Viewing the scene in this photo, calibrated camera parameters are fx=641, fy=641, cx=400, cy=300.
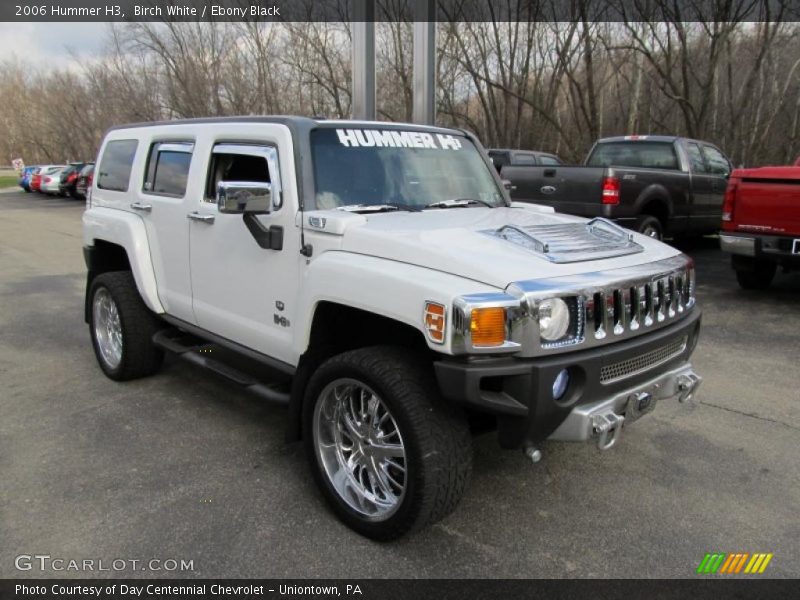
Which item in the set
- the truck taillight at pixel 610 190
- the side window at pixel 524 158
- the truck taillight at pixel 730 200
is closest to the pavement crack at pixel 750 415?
the truck taillight at pixel 730 200

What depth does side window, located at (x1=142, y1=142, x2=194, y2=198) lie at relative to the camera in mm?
4406

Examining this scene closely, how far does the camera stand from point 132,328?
4832 mm

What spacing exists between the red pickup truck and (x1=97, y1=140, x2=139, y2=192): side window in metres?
→ 6.34

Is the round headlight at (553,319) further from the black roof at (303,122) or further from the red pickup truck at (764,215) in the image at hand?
the red pickup truck at (764,215)

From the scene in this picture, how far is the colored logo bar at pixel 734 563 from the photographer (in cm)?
280

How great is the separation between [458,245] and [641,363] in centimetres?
103

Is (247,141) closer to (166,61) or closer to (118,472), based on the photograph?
(118,472)

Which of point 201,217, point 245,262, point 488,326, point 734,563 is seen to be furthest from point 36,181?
point 734,563

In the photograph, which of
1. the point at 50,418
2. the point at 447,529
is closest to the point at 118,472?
the point at 50,418

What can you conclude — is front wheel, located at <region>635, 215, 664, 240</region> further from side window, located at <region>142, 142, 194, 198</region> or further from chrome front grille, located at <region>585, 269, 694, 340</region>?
side window, located at <region>142, 142, 194, 198</region>

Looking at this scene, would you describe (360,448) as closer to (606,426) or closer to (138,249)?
(606,426)

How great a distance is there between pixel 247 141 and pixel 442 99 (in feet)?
80.6

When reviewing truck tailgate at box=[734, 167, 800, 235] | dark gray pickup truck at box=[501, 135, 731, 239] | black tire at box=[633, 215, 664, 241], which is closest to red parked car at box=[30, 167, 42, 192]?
dark gray pickup truck at box=[501, 135, 731, 239]

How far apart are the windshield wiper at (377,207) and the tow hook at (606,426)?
157 centimetres
